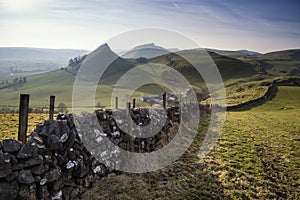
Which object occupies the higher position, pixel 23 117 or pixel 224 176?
pixel 23 117

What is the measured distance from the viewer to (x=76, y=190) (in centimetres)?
778

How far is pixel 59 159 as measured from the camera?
7.38 metres

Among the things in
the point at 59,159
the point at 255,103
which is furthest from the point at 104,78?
the point at 59,159

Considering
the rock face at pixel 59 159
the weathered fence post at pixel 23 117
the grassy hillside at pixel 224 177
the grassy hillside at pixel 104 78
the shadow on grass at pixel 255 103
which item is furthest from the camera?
the grassy hillside at pixel 104 78

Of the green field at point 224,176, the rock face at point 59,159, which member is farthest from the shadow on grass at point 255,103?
the rock face at point 59,159

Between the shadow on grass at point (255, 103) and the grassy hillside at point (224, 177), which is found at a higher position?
the shadow on grass at point (255, 103)

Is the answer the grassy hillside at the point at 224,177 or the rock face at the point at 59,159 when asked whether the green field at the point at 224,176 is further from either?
the rock face at the point at 59,159

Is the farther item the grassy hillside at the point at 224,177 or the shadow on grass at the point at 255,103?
the shadow on grass at the point at 255,103

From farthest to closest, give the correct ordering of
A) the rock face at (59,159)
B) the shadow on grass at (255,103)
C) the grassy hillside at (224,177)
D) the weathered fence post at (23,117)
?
1. the shadow on grass at (255,103)
2. the grassy hillside at (224,177)
3. the weathered fence post at (23,117)
4. the rock face at (59,159)

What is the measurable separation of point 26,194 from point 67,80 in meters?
153

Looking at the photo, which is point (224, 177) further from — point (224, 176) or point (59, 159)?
point (59, 159)

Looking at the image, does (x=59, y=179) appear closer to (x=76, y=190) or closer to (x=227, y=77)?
(x=76, y=190)

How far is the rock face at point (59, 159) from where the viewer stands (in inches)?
238

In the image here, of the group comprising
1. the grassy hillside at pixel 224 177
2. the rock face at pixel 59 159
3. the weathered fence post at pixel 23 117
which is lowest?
the grassy hillside at pixel 224 177
